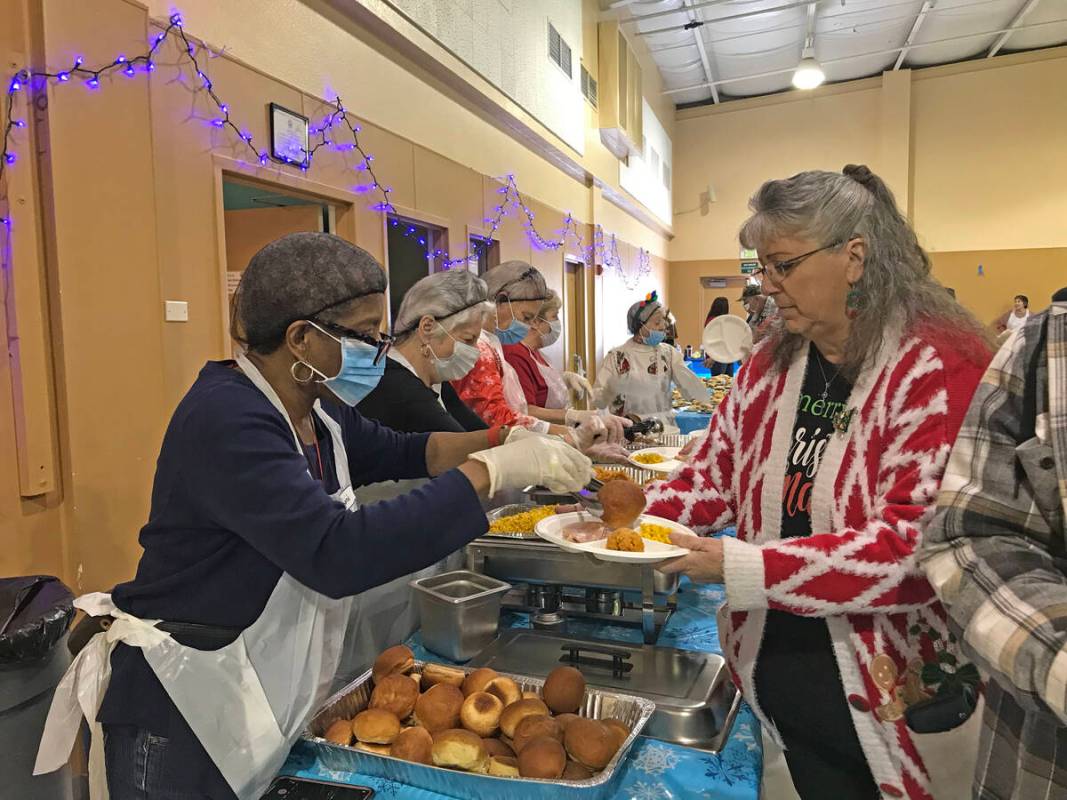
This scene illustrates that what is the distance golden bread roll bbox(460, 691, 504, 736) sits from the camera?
1219 mm

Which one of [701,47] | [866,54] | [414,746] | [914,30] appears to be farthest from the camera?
[866,54]

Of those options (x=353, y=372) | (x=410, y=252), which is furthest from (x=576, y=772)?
(x=410, y=252)

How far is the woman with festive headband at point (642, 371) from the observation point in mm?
4781

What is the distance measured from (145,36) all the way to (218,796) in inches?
112

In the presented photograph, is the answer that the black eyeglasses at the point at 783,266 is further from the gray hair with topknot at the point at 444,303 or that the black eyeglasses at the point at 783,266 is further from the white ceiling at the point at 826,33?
the white ceiling at the point at 826,33

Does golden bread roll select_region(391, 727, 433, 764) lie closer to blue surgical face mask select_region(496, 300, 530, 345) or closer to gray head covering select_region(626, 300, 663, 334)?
blue surgical face mask select_region(496, 300, 530, 345)

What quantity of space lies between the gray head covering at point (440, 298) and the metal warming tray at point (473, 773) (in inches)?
62.2

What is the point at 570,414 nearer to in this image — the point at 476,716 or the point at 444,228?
the point at 476,716

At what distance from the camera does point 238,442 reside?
106 cm

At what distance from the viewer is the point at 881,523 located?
1.16 metres

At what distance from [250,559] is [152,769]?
14.8 inches

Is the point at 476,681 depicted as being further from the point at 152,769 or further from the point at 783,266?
the point at 783,266

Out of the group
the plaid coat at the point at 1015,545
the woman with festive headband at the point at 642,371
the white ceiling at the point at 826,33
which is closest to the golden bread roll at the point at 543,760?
the plaid coat at the point at 1015,545

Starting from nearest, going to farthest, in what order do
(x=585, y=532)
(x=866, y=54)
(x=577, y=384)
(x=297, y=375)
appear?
(x=297, y=375), (x=585, y=532), (x=577, y=384), (x=866, y=54)
